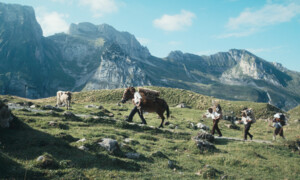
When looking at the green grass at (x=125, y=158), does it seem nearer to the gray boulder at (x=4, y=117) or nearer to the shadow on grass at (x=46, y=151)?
the shadow on grass at (x=46, y=151)

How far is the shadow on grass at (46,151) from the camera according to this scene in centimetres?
1010

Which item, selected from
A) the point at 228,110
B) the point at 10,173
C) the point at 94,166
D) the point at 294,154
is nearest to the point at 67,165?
the point at 94,166

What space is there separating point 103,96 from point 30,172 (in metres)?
60.8

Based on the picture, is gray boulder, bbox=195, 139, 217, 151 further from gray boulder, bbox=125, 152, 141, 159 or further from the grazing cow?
the grazing cow

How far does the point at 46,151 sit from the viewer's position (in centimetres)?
1138

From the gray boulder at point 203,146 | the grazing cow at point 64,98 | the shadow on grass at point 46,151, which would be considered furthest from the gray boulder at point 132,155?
the grazing cow at point 64,98

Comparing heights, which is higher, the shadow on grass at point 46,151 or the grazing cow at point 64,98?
the grazing cow at point 64,98

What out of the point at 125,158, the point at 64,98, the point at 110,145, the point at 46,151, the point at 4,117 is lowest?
the point at 125,158

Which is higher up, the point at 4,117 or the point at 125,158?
the point at 4,117

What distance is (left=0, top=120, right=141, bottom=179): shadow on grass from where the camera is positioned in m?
10.1

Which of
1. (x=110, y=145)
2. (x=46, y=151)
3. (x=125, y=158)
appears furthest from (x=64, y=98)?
(x=125, y=158)

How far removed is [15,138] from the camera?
1257cm

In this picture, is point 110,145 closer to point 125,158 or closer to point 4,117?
point 125,158

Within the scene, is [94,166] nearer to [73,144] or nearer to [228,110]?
[73,144]
